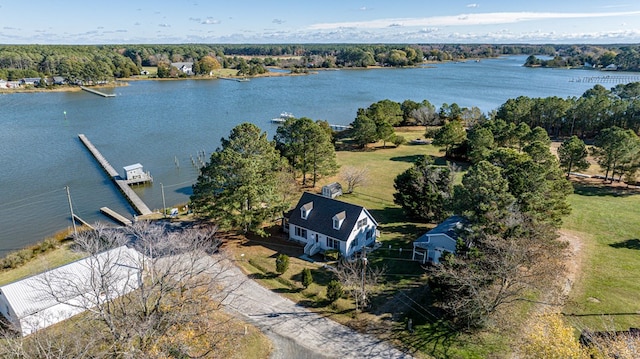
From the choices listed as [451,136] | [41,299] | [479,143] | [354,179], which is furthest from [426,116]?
[41,299]

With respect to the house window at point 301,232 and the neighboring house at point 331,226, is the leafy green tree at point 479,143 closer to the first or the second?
the neighboring house at point 331,226

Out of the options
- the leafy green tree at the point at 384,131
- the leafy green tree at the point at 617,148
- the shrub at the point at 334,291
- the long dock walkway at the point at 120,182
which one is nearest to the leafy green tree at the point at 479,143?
the leafy green tree at the point at 617,148

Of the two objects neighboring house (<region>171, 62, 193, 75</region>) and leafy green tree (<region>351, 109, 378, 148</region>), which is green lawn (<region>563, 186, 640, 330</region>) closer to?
leafy green tree (<region>351, 109, 378, 148</region>)

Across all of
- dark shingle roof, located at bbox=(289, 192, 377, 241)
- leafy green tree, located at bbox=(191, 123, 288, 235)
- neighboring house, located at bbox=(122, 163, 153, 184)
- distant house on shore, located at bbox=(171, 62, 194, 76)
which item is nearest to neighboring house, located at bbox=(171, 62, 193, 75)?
distant house on shore, located at bbox=(171, 62, 194, 76)

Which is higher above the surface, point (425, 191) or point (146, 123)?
point (425, 191)

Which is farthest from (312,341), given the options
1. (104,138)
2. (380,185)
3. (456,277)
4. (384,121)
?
(104,138)

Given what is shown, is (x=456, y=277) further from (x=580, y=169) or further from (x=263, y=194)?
(x=580, y=169)

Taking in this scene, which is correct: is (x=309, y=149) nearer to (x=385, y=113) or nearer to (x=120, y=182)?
(x=120, y=182)
